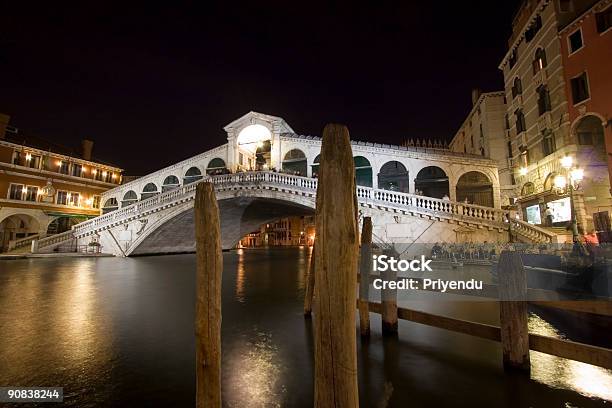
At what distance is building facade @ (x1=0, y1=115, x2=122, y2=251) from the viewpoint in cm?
2528

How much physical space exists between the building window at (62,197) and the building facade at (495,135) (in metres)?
37.8

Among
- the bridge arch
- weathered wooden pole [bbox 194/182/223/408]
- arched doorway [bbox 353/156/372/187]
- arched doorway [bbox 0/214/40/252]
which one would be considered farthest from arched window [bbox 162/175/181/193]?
weathered wooden pole [bbox 194/182/223/408]

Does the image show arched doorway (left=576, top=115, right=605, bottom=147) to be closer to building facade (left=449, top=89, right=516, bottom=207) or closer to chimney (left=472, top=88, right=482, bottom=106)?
building facade (left=449, top=89, right=516, bottom=207)

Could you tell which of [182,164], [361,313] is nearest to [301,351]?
[361,313]

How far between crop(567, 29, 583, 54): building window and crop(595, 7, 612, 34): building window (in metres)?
0.71

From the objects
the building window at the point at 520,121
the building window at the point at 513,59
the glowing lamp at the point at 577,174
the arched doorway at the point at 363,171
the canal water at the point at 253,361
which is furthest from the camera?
the arched doorway at the point at 363,171

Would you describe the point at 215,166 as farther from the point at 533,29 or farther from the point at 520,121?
the point at 533,29

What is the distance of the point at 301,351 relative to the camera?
4621 mm

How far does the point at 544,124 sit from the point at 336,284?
66.4 ft

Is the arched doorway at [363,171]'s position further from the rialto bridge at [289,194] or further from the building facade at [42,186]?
the building facade at [42,186]

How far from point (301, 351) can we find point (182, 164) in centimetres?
2529

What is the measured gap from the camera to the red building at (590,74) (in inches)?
540

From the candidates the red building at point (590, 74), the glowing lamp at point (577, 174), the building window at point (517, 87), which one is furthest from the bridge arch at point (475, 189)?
the glowing lamp at point (577, 174)

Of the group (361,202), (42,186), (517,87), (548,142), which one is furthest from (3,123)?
(548,142)
